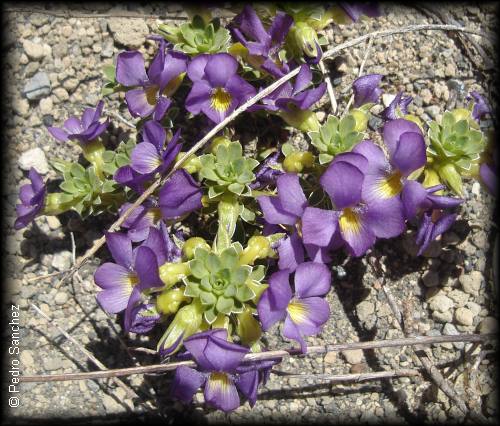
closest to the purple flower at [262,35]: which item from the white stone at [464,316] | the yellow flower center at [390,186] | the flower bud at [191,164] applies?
the flower bud at [191,164]

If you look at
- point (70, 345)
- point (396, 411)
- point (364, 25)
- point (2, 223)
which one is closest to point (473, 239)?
point (396, 411)

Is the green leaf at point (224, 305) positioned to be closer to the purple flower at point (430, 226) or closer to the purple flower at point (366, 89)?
the purple flower at point (430, 226)


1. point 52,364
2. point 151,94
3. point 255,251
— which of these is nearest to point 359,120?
point 255,251

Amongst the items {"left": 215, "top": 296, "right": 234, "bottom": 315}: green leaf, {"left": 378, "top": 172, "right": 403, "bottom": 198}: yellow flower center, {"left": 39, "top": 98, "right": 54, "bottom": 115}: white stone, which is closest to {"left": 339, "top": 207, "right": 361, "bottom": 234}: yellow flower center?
{"left": 378, "top": 172, "right": 403, "bottom": 198}: yellow flower center

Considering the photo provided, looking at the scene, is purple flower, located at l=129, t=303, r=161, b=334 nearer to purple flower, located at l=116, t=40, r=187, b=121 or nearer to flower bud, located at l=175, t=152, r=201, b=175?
flower bud, located at l=175, t=152, r=201, b=175

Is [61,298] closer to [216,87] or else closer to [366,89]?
[216,87]
